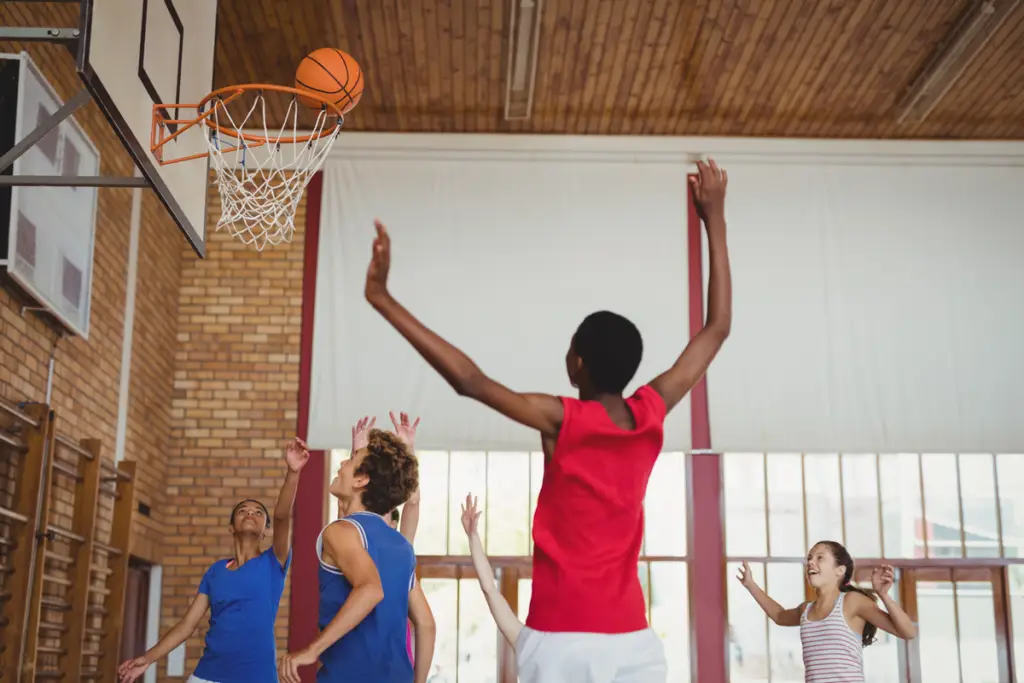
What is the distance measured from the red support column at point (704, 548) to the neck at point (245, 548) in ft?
15.3

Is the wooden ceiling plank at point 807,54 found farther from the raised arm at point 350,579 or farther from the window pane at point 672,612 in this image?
the raised arm at point 350,579

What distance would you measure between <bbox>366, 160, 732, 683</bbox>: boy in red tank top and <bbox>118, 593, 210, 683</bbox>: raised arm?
331 cm

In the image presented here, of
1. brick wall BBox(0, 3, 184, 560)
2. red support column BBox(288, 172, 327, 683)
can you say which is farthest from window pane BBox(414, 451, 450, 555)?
brick wall BBox(0, 3, 184, 560)

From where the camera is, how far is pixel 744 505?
9.74 metres

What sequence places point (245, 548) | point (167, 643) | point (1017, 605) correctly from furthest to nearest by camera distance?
point (1017, 605) → point (245, 548) → point (167, 643)

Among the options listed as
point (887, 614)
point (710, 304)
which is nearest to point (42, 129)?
point (710, 304)

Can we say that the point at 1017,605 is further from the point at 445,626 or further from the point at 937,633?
the point at 445,626

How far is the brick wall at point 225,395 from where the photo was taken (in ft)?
31.3

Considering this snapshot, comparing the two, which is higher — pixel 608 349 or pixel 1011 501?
pixel 1011 501

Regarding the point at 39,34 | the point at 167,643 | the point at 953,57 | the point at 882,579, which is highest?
the point at 953,57

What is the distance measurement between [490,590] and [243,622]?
79.7 inches

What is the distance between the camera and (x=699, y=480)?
32.0 feet

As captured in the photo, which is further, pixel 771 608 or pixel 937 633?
pixel 937 633

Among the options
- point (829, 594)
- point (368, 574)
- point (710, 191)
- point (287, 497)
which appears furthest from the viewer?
point (829, 594)
